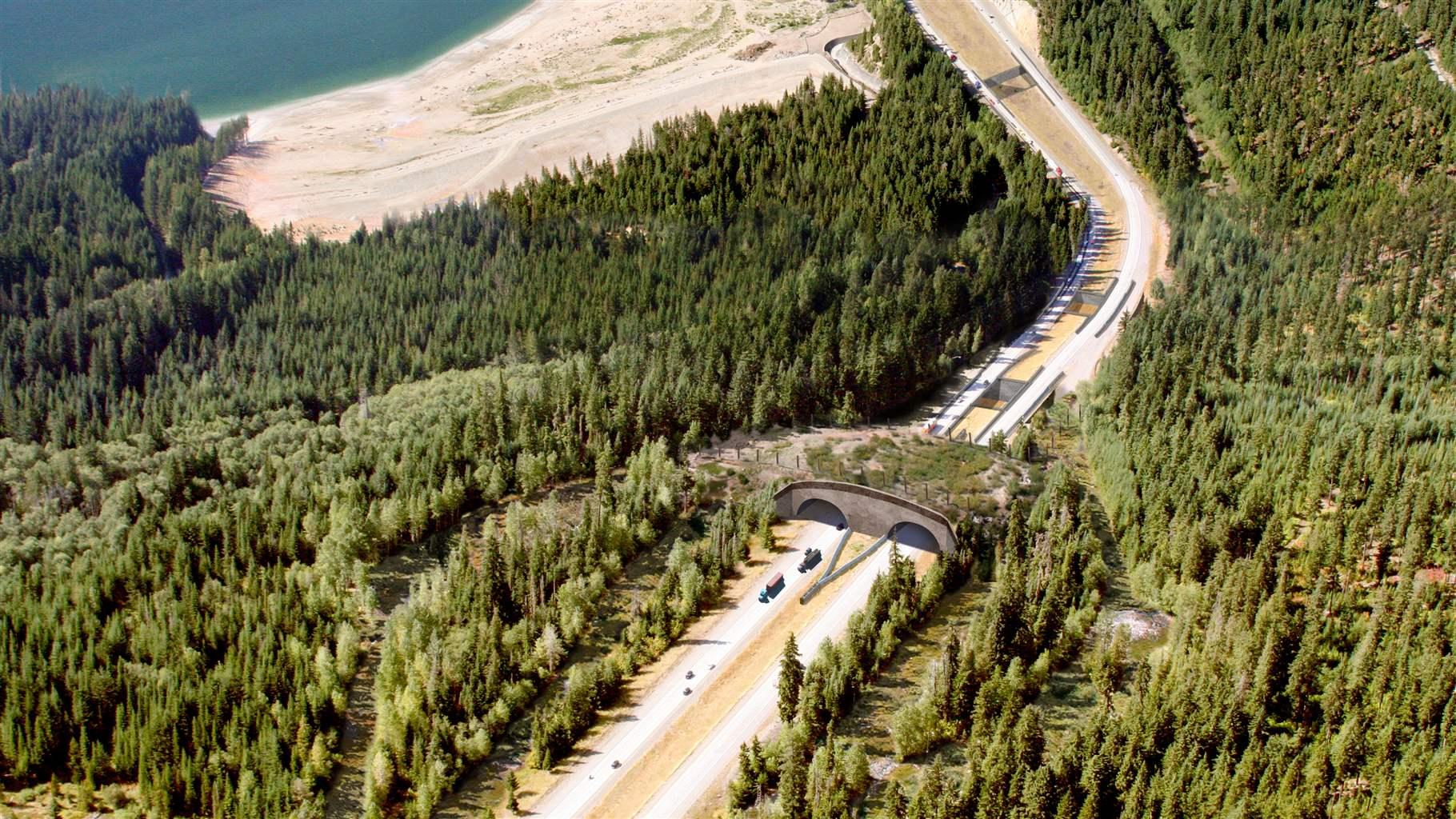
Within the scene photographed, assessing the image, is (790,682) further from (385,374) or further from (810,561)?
(385,374)

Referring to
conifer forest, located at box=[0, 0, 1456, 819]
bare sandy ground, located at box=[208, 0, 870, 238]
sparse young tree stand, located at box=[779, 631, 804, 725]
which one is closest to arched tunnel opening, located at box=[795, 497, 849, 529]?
conifer forest, located at box=[0, 0, 1456, 819]

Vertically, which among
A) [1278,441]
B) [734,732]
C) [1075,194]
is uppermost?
[1075,194]

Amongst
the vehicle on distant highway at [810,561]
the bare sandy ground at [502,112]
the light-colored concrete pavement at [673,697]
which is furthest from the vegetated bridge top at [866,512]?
the bare sandy ground at [502,112]

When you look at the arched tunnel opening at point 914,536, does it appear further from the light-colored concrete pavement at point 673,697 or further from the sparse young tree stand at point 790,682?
the sparse young tree stand at point 790,682

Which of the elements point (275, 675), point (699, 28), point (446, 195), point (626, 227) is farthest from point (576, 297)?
point (699, 28)

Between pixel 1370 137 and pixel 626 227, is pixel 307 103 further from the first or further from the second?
→ pixel 1370 137

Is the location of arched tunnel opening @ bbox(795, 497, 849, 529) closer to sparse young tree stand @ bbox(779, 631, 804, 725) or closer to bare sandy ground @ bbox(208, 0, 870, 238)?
sparse young tree stand @ bbox(779, 631, 804, 725)

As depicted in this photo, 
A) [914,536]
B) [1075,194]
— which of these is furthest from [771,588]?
[1075,194]
